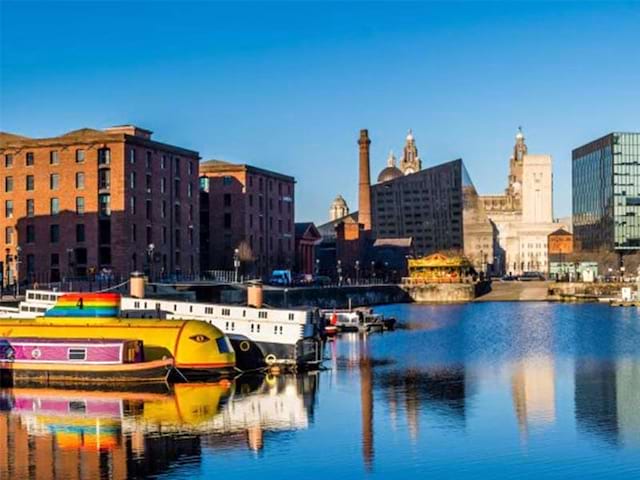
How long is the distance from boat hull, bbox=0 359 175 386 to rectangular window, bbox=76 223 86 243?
55455mm

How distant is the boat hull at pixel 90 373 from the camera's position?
56125 mm

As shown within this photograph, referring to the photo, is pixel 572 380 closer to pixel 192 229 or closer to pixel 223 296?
pixel 223 296

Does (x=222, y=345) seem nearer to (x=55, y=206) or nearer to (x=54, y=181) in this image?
(x=55, y=206)

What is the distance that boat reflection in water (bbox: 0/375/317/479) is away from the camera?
126 ft

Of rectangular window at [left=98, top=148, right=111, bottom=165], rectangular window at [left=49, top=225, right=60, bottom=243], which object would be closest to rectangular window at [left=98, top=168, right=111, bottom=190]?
rectangular window at [left=98, top=148, right=111, bottom=165]

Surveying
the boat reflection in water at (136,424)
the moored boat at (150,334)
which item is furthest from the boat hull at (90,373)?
the boat reflection in water at (136,424)

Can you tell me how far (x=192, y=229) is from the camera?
427ft

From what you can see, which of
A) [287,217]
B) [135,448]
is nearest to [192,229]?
[287,217]

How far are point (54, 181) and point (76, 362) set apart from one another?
61021 millimetres

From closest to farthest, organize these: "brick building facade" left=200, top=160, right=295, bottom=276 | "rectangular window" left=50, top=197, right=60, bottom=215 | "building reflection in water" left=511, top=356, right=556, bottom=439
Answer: "building reflection in water" left=511, top=356, right=556, bottom=439 < "rectangular window" left=50, top=197, right=60, bottom=215 < "brick building facade" left=200, top=160, right=295, bottom=276

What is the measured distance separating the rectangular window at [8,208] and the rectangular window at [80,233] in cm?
888

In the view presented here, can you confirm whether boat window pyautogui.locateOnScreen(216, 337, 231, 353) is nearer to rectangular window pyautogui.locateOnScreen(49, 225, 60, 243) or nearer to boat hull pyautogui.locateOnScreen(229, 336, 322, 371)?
boat hull pyautogui.locateOnScreen(229, 336, 322, 371)

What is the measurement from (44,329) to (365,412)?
19.8 m

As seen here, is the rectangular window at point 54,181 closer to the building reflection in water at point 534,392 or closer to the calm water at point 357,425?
the calm water at point 357,425
